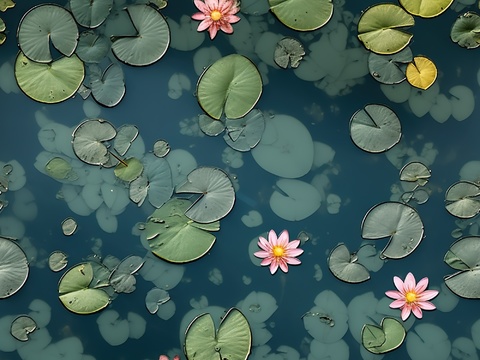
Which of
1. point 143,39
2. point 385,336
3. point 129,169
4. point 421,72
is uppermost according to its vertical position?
point 143,39

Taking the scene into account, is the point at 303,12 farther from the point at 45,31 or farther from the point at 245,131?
the point at 45,31

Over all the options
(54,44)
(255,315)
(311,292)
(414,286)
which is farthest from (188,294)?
(54,44)

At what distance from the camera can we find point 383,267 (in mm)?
1454

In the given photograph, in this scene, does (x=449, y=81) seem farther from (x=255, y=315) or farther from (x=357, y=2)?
(x=255, y=315)

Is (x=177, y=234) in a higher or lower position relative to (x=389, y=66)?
lower

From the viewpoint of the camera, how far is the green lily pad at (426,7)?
55.1 inches

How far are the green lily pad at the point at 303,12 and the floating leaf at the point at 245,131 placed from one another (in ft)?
0.75

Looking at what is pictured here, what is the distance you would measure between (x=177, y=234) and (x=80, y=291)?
274mm

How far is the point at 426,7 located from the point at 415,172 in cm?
40

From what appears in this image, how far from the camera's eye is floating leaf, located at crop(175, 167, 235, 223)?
1.42 m

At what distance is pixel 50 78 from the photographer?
1.40 metres

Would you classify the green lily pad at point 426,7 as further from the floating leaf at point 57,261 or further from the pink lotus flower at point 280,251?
Answer: the floating leaf at point 57,261

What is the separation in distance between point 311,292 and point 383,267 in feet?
0.62

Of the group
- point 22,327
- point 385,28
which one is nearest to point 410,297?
point 385,28
